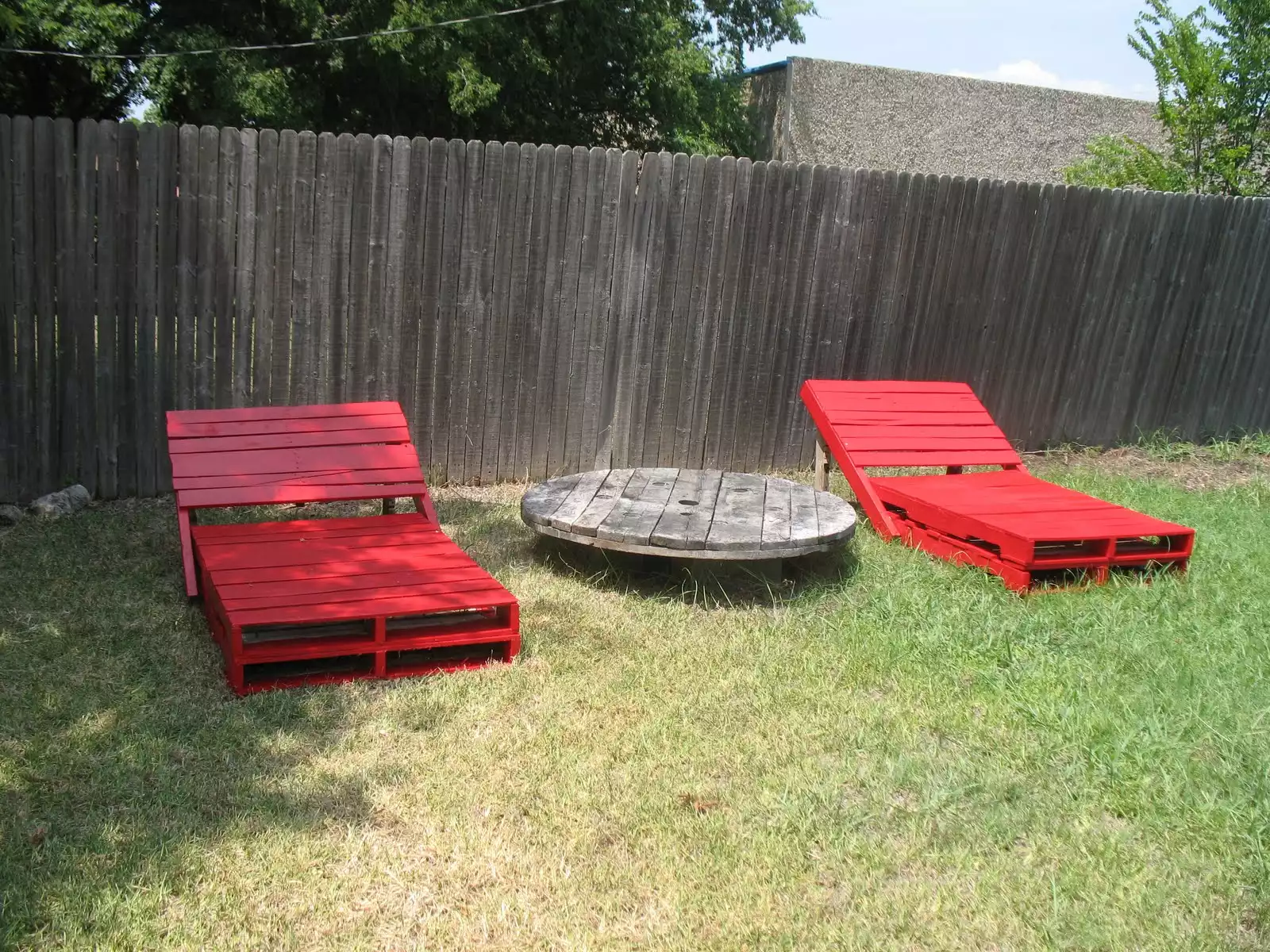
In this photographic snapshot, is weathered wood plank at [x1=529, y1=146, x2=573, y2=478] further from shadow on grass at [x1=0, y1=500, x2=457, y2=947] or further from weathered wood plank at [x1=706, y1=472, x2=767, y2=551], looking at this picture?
shadow on grass at [x1=0, y1=500, x2=457, y2=947]

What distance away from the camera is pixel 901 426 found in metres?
7.17

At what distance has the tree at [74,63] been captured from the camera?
41.9 ft

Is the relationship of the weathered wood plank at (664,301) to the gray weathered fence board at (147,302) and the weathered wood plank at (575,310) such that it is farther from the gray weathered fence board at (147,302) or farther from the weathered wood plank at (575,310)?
the gray weathered fence board at (147,302)

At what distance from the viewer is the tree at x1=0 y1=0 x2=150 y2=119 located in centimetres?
1277

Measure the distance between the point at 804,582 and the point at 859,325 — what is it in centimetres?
295

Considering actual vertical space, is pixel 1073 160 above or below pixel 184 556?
above

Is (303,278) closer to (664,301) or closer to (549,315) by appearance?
(549,315)

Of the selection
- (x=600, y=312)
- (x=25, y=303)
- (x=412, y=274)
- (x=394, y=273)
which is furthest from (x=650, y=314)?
(x=25, y=303)

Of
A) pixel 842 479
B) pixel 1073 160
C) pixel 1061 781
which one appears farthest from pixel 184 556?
pixel 1073 160

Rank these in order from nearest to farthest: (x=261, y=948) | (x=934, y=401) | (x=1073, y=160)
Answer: (x=261, y=948)
(x=934, y=401)
(x=1073, y=160)

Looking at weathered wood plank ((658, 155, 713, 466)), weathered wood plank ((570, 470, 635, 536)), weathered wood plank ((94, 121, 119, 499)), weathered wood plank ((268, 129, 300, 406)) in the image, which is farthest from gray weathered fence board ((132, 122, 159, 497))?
weathered wood plank ((658, 155, 713, 466))

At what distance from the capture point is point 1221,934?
298 centimetres

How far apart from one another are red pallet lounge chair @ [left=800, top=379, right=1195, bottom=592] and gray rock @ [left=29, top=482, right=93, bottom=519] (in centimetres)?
434

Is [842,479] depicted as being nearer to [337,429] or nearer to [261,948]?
[337,429]
